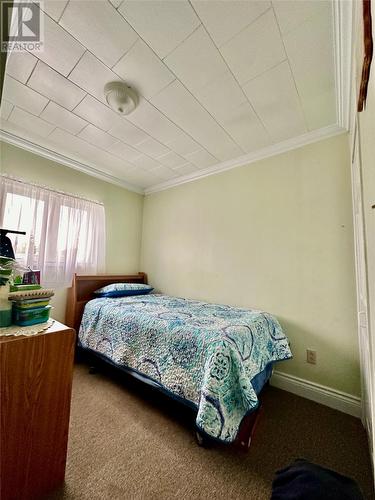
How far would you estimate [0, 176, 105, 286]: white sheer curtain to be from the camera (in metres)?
2.34

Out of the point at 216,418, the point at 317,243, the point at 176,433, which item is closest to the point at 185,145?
the point at 317,243

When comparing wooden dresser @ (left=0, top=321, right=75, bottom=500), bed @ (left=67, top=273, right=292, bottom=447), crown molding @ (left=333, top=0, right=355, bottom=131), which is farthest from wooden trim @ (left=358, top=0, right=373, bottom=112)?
wooden dresser @ (left=0, top=321, right=75, bottom=500)

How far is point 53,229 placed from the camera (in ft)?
8.61

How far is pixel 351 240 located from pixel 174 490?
217 centimetres

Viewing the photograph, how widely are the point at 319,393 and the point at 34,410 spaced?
218 cm

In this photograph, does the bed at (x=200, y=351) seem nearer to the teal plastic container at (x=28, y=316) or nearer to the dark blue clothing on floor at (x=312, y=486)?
the dark blue clothing on floor at (x=312, y=486)

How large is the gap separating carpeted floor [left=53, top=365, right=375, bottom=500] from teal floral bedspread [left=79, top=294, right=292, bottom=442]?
0.25 m

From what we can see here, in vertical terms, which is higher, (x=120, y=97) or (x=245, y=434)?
(x=120, y=97)

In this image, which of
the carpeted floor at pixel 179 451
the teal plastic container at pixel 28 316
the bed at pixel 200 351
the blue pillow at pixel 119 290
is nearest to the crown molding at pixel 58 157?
the blue pillow at pixel 119 290

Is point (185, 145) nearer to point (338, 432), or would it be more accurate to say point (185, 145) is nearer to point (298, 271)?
point (298, 271)

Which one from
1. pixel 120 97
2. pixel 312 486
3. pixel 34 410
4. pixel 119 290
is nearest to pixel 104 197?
pixel 119 290

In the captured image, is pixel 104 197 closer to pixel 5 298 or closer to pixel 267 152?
pixel 267 152

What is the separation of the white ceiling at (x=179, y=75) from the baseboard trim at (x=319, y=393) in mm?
2448

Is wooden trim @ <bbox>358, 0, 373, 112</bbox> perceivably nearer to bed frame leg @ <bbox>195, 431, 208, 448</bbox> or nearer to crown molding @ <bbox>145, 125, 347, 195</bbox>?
crown molding @ <bbox>145, 125, 347, 195</bbox>
